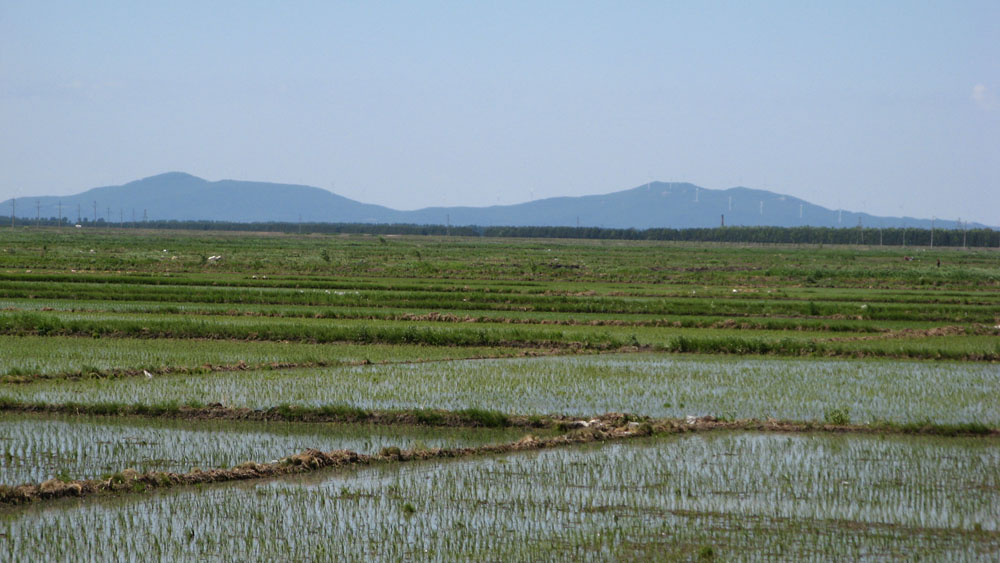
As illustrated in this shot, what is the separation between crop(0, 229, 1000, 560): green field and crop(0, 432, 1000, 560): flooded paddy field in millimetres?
36

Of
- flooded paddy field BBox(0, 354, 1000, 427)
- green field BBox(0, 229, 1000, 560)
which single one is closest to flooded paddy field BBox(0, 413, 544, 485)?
green field BBox(0, 229, 1000, 560)

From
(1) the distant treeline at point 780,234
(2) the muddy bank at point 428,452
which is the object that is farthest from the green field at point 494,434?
(1) the distant treeline at point 780,234

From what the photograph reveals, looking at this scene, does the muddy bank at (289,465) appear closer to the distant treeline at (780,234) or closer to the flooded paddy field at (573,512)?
the flooded paddy field at (573,512)

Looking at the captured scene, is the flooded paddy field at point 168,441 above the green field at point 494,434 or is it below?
below

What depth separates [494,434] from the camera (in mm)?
12508

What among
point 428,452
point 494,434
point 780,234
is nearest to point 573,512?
point 428,452

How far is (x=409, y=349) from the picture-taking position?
20734 mm

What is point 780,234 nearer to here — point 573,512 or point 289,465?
point 289,465

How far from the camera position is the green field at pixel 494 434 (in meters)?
8.13

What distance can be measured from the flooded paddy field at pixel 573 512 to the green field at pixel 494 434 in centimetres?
4

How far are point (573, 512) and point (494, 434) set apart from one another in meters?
3.78

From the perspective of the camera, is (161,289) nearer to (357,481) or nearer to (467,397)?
(467,397)

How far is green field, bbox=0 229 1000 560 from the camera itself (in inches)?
320

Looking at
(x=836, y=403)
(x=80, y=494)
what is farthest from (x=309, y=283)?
(x=80, y=494)
